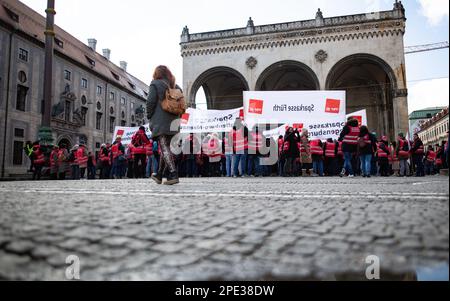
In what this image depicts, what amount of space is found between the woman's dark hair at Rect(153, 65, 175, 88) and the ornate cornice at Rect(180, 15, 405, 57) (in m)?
19.5

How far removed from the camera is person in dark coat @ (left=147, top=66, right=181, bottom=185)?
16.1 feet

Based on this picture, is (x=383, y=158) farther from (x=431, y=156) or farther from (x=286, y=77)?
(x=286, y=77)

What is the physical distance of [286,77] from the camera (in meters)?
28.0

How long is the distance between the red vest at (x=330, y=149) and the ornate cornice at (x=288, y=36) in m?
12.9

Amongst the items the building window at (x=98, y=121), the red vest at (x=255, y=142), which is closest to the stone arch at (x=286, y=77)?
the red vest at (x=255, y=142)

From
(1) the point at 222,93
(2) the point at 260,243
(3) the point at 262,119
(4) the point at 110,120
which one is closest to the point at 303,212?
(2) the point at 260,243

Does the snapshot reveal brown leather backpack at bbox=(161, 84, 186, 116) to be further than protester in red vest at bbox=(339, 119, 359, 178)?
No

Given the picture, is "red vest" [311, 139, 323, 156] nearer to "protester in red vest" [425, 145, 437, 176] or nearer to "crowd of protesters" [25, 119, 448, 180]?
"crowd of protesters" [25, 119, 448, 180]

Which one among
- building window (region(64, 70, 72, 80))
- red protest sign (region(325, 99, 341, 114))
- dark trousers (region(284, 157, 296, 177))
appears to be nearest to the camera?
dark trousers (region(284, 157, 296, 177))

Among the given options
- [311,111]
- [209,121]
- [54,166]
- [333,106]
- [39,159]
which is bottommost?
[54,166]

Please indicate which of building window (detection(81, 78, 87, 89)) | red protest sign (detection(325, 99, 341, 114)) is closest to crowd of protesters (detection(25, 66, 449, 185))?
red protest sign (detection(325, 99, 341, 114))

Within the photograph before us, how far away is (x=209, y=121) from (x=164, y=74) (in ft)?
29.3

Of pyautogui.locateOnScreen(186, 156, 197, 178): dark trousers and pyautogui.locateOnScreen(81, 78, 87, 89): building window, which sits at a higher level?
pyautogui.locateOnScreen(81, 78, 87, 89): building window

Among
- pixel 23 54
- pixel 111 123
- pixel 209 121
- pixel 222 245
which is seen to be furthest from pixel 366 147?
pixel 111 123
